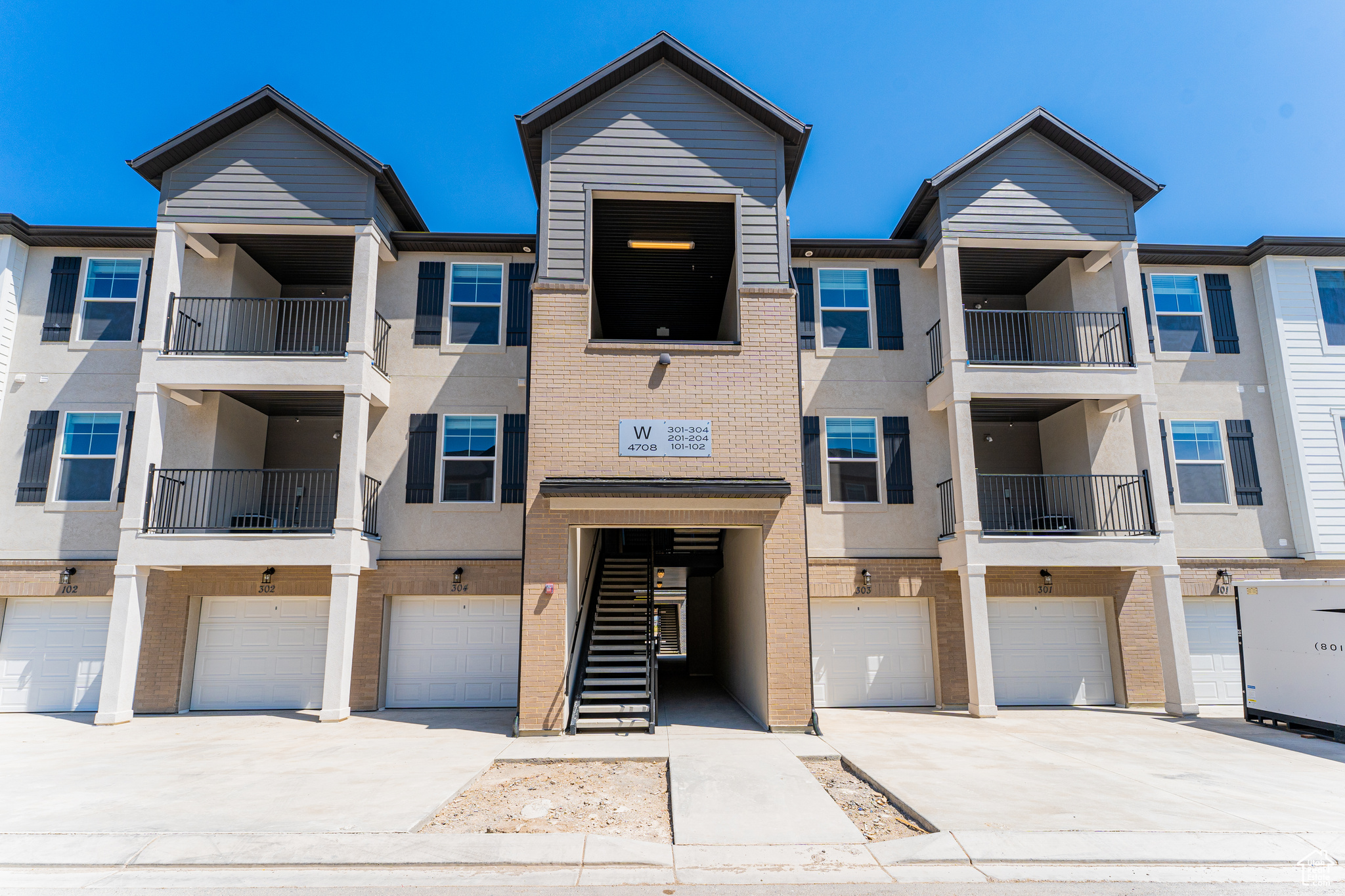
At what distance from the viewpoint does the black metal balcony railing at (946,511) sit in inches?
535

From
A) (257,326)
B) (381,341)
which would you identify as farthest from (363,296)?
(257,326)

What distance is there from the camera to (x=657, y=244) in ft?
46.0

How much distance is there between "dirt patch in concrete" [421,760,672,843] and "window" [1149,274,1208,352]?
13.3m

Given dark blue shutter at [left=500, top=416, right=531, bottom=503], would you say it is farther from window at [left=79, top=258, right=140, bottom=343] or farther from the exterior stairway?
window at [left=79, top=258, right=140, bottom=343]

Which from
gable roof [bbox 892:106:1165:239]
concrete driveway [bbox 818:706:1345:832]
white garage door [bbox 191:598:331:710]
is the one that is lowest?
concrete driveway [bbox 818:706:1345:832]

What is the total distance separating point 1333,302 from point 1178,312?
122 inches

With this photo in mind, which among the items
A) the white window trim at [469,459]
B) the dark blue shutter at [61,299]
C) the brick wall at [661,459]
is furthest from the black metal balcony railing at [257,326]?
the brick wall at [661,459]

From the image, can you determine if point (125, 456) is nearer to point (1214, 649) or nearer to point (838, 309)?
point (838, 309)

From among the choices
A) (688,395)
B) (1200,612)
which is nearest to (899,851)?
(688,395)

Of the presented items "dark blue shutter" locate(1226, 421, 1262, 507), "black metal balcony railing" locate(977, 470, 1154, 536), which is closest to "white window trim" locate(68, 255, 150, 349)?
"black metal balcony railing" locate(977, 470, 1154, 536)

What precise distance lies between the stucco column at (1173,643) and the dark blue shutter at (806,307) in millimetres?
7320

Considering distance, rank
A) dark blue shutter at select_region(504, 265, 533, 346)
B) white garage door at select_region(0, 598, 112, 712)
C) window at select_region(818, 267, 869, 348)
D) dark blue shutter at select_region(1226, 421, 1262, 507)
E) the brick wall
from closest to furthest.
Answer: the brick wall, white garage door at select_region(0, 598, 112, 712), dark blue shutter at select_region(1226, 421, 1262, 507), dark blue shutter at select_region(504, 265, 533, 346), window at select_region(818, 267, 869, 348)

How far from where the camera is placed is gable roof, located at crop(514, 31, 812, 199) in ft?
40.2

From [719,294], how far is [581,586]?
696 cm
